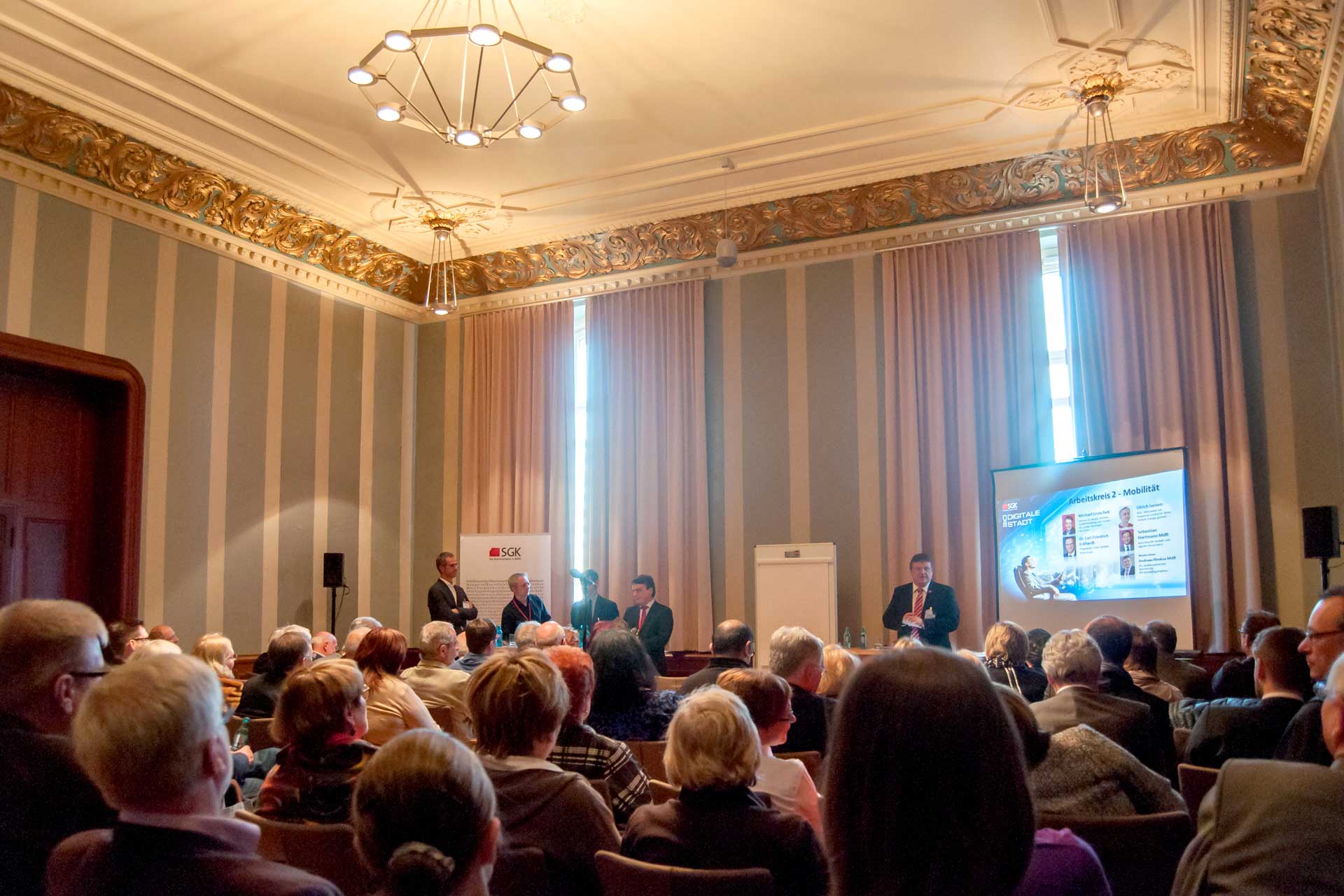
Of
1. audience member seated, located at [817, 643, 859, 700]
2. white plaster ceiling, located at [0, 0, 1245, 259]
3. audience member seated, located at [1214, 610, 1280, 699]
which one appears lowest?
audience member seated, located at [1214, 610, 1280, 699]

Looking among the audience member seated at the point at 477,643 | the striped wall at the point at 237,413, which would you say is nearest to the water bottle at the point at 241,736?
the audience member seated at the point at 477,643

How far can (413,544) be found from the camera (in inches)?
435

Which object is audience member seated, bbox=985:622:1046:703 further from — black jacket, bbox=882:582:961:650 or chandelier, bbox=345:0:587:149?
chandelier, bbox=345:0:587:149

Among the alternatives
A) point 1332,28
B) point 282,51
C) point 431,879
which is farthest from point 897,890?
point 282,51

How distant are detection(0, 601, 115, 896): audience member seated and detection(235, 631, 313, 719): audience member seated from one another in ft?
6.90

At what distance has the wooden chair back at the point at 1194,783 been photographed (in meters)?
3.07

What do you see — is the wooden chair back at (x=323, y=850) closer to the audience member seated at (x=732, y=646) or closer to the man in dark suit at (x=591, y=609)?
the audience member seated at (x=732, y=646)

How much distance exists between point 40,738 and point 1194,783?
9.68ft

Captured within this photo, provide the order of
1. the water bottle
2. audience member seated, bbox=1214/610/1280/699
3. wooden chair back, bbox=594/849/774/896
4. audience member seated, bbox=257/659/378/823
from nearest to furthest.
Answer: wooden chair back, bbox=594/849/774/896, audience member seated, bbox=257/659/378/823, the water bottle, audience member seated, bbox=1214/610/1280/699

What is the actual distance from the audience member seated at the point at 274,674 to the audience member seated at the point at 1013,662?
111 inches

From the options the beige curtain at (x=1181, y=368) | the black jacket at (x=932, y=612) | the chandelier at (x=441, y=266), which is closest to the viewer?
the beige curtain at (x=1181, y=368)

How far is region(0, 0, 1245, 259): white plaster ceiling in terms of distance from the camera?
6797 mm

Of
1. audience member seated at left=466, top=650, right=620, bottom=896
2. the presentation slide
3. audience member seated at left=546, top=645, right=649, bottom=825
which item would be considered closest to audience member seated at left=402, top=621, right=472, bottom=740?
audience member seated at left=546, top=645, right=649, bottom=825

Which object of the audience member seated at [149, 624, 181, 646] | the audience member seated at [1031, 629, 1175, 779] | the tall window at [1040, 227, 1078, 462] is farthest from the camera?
the tall window at [1040, 227, 1078, 462]
